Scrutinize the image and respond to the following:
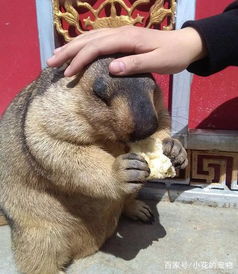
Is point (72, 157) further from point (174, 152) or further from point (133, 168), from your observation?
point (174, 152)

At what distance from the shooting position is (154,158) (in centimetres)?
199

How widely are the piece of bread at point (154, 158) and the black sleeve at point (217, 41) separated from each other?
1.59 feet

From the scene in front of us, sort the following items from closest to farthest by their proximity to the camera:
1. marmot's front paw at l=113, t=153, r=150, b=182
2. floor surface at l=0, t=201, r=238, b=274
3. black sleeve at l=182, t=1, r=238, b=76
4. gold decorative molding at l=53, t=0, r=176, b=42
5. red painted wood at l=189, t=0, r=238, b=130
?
marmot's front paw at l=113, t=153, r=150, b=182 < black sleeve at l=182, t=1, r=238, b=76 < floor surface at l=0, t=201, r=238, b=274 < gold decorative molding at l=53, t=0, r=176, b=42 < red painted wood at l=189, t=0, r=238, b=130

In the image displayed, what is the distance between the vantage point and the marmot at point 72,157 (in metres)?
1.67

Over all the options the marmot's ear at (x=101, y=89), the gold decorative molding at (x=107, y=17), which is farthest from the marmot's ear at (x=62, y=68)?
the gold decorative molding at (x=107, y=17)

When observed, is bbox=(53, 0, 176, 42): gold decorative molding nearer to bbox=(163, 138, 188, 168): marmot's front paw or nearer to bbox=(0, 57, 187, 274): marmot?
bbox=(0, 57, 187, 274): marmot

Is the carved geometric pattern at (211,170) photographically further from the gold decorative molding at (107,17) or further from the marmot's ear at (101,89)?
the marmot's ear at (101,89)

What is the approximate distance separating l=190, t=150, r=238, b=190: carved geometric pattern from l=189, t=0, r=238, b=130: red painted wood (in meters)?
0.19

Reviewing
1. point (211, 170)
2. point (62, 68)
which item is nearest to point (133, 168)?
point (62, 68)

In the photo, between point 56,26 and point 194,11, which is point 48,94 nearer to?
point 56,26

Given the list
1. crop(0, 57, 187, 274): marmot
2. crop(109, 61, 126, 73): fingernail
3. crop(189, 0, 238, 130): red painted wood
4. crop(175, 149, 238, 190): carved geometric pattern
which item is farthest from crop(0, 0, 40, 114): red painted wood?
crop(109, 61, 126, 73): fingernail

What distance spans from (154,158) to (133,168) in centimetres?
15

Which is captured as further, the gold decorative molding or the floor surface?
the gold decorative molding

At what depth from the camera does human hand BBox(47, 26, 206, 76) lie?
1.69 metres
